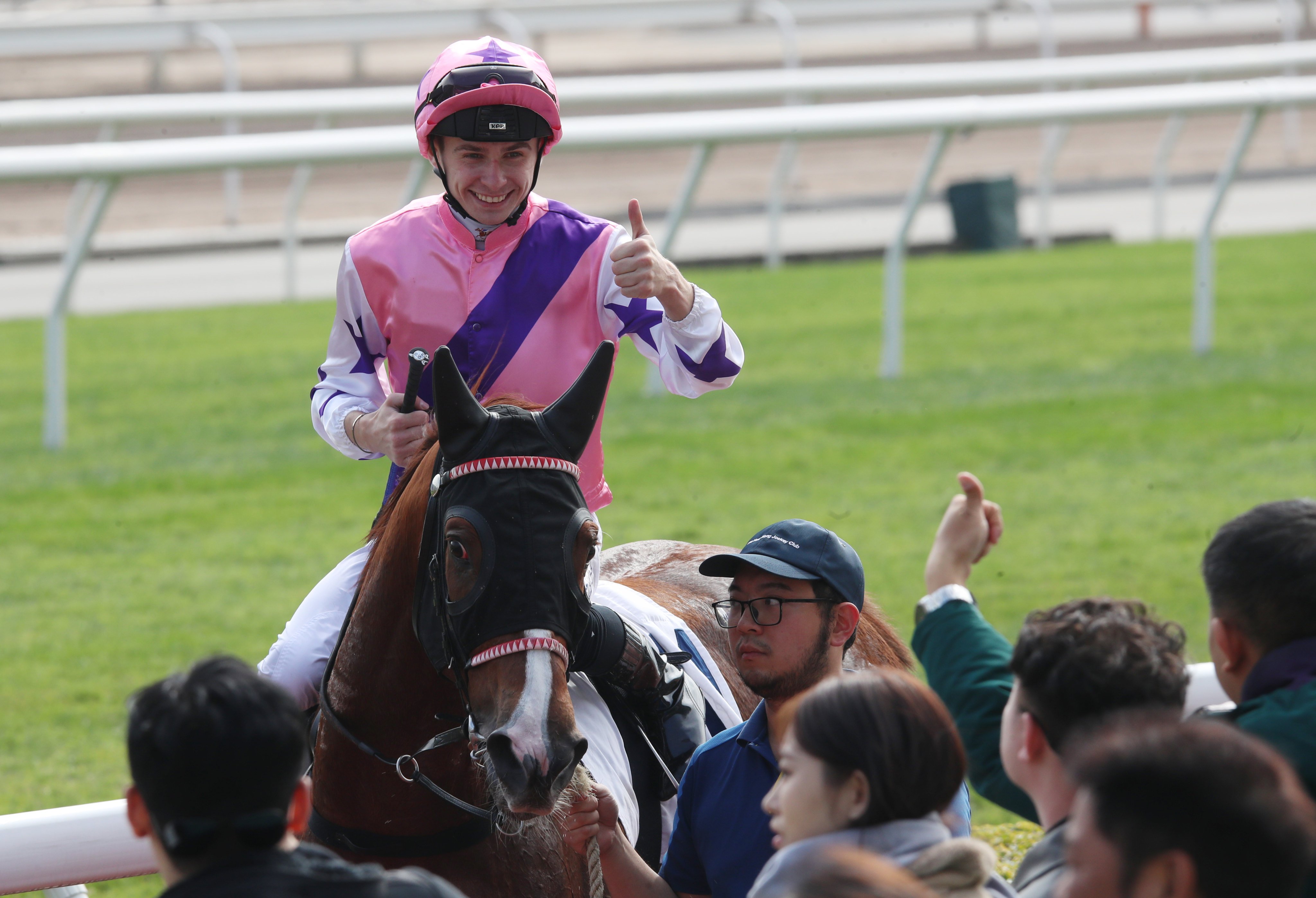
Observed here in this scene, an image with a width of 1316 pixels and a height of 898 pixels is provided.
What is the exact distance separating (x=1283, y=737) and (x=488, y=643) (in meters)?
1.19

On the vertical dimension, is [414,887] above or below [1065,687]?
below

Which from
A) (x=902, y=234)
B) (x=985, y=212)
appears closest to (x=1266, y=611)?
(x=902, y=234)

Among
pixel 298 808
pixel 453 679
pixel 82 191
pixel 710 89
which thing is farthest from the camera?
pixel 710 89

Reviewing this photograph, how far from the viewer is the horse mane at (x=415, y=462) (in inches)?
109

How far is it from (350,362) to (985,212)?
1177 cm

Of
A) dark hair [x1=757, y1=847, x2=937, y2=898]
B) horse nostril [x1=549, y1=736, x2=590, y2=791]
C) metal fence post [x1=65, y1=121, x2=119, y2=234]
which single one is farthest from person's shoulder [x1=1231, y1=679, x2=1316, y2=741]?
metal fence post [x1=65, y1=121, x2=119, y2=234]

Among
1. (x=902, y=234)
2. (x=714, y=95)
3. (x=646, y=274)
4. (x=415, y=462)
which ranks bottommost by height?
(x=415, y=462)

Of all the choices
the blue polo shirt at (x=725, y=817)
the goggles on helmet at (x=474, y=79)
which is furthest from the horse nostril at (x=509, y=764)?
the goggles on helmet at (x=474, y=79)

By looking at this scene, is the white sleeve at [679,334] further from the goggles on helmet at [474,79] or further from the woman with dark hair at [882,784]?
the woman with dark hair at [882,784]

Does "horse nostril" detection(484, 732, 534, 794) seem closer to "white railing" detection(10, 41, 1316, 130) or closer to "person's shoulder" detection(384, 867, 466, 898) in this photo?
"person's shoulder" detection(384, 867, 466, 898)

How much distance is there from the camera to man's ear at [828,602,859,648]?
284cm

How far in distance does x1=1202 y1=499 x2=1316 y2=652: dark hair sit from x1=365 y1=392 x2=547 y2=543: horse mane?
1149 millimetres

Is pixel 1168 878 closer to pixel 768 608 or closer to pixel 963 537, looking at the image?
pixel 768 608

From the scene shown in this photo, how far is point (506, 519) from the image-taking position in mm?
2529
